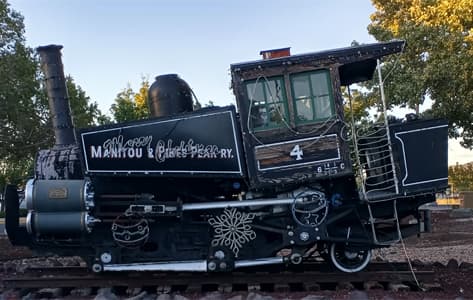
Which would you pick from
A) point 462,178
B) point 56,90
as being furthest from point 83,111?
point 462,178

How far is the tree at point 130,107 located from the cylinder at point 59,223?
1444 centimetres

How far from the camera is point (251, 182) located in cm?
704

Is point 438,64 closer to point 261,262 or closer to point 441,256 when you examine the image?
point 441,256

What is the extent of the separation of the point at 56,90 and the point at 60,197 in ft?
9.49

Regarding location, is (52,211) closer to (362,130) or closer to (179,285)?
(179,285)

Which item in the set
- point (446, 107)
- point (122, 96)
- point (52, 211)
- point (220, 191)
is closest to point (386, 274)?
point (220, 191)

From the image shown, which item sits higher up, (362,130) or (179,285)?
(362,130)

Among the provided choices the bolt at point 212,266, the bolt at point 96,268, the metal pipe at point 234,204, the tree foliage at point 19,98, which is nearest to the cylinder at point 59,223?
the bolt at point 96,268

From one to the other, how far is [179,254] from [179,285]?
442mm

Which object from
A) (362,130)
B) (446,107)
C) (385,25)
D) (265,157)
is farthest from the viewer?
(385,25)

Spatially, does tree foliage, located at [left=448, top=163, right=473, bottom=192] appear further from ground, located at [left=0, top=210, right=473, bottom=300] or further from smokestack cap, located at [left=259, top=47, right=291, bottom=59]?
smokestack cap, located at [left=259, top=47, right=291, bottom=59]

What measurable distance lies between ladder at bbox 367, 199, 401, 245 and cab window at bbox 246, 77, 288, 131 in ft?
5.90

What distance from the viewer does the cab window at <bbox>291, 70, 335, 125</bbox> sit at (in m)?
7.14

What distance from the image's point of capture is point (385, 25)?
22469 millimetres
